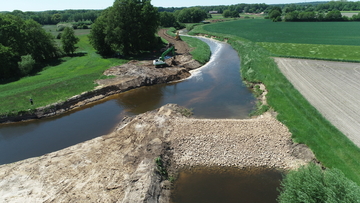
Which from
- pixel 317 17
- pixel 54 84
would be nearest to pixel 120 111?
pixel 54 84

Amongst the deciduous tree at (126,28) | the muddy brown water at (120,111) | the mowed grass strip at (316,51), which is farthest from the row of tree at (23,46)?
the mowed grass strip at (316,51)

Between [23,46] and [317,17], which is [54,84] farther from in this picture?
[317,17]

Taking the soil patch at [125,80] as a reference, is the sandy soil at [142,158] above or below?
below

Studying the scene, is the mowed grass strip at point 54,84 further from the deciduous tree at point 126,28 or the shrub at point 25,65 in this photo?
the deciduous tree at point 126,28

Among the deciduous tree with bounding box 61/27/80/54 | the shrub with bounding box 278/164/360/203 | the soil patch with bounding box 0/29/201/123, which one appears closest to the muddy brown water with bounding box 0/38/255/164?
the soil patch with bounding box 0/29/201/123

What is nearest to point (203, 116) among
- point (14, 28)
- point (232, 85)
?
point (232, 85)

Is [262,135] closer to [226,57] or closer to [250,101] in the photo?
[250,101]
